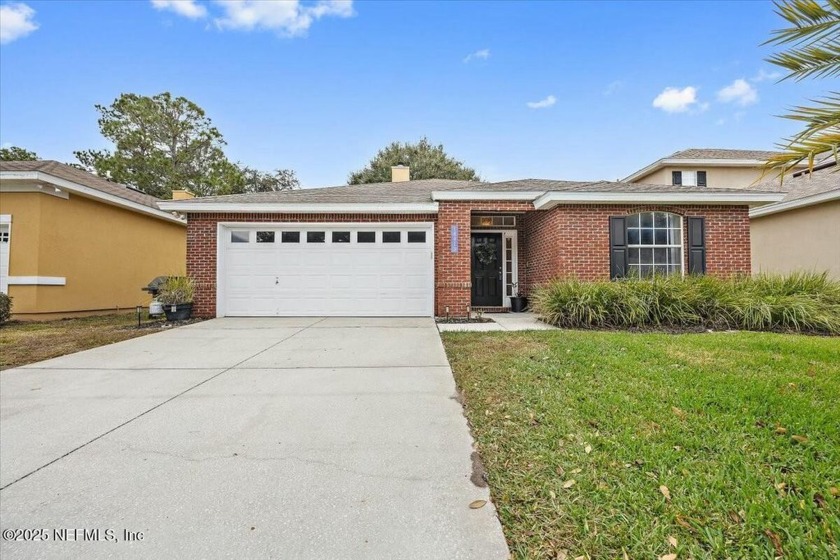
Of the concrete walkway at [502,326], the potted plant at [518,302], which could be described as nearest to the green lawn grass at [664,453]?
the concrete walkway at [502,326]

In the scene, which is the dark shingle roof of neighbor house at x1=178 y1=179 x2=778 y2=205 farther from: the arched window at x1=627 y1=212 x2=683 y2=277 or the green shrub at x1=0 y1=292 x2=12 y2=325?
the green shrub at x1=0 y1=292 x2=12 y2=325

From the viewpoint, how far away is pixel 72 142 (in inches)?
936

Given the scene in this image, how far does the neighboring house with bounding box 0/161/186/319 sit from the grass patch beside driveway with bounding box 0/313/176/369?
86cm

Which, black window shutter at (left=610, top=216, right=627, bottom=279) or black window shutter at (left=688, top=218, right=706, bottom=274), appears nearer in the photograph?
black window shutter at (left=610, top=216, right=627, bottom=279)

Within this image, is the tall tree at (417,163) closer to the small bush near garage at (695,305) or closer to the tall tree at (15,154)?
the small bush near garage at (695,305)

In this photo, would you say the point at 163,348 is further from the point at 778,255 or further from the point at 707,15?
the point at 778,255

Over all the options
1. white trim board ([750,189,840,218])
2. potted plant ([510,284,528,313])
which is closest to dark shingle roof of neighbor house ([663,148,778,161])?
white trim board ([750,189,840,218])

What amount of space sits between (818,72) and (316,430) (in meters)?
4.96

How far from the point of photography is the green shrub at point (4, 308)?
328 inches

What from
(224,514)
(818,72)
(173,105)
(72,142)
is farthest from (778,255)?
(72,142)

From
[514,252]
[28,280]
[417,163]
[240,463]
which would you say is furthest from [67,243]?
[417,163]

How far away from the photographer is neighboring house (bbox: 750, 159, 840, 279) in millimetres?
9422

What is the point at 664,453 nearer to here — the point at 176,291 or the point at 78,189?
the point at 176,291

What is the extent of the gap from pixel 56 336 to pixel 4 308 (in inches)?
109
